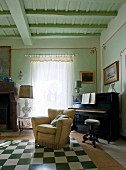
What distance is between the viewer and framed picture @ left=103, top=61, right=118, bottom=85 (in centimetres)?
500

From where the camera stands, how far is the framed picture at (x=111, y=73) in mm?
4996

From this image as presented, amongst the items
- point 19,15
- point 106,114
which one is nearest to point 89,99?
point 106,114

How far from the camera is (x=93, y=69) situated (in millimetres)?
6465

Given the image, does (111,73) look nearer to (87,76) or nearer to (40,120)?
(87,76)

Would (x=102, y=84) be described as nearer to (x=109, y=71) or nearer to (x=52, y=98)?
(x=109, y=71)

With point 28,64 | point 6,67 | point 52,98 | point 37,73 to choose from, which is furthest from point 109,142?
point 6,67

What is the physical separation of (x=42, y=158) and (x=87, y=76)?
389 centimetres

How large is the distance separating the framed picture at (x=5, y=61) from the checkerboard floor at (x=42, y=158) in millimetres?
3048

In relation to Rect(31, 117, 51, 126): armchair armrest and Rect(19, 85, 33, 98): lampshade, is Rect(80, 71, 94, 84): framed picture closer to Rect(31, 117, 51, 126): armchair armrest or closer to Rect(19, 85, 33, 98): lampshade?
Rect(19, 85, 33, 98): lampshade

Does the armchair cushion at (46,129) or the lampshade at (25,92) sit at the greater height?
the lampshade at (25,92)

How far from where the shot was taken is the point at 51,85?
248 inches

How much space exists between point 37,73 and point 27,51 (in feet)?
2.97

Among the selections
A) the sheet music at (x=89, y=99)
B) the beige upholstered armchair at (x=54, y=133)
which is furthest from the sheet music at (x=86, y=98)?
the beige upholstered armchair at (x=54, y=133)

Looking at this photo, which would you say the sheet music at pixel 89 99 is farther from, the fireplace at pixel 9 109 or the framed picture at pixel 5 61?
the framed picture at pixel 5 61
